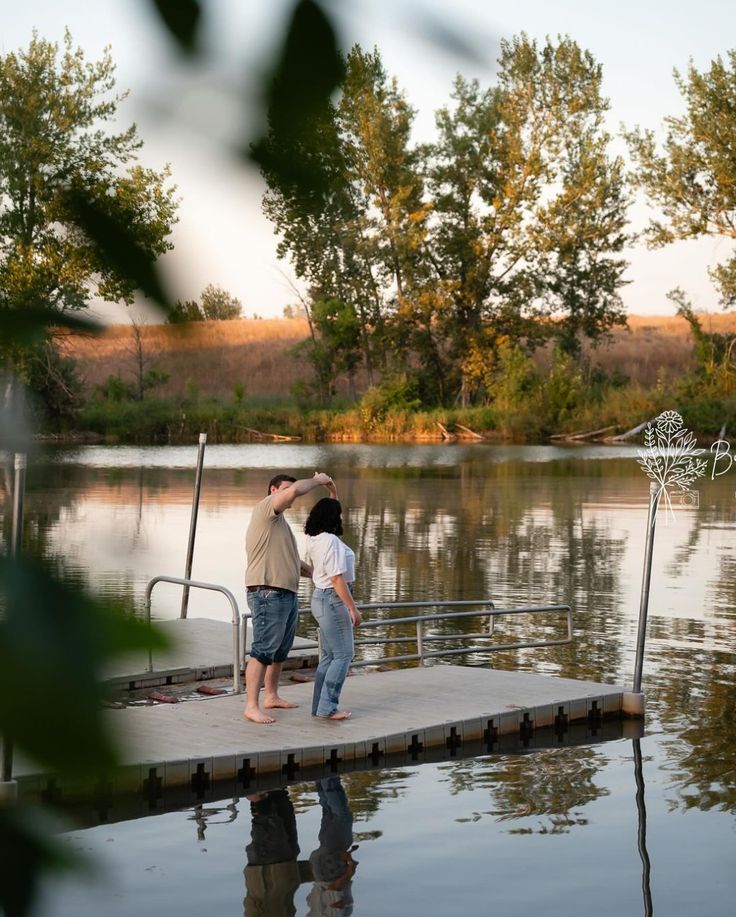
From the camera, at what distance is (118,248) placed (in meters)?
1.08

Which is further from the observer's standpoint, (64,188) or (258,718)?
(258,718)

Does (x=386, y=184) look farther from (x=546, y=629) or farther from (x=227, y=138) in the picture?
(x=546, y=629)

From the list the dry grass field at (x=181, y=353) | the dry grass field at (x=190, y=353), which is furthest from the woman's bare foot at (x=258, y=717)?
the dry grass field at (x=181, y=353)

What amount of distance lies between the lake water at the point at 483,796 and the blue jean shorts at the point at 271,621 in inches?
37.6

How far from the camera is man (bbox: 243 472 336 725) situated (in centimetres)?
927

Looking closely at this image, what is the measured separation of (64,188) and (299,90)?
0.22 metres

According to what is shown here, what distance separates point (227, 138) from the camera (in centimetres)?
108

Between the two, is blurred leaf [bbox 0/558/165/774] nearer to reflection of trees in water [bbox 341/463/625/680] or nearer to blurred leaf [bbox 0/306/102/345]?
A: blurred leaf [bbox 0/306/102/345]

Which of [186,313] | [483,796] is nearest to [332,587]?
[483,796]

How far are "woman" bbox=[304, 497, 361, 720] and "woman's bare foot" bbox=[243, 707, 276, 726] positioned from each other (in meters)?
0.44

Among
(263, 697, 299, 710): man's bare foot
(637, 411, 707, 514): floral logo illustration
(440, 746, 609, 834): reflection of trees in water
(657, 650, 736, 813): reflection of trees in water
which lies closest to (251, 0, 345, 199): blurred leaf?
(440, 746, 609, 834): reflection of trees in water

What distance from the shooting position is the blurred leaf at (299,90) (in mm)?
1113

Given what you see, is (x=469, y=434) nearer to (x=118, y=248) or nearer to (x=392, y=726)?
(x=392, y=726)

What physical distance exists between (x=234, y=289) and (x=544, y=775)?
9.15m
